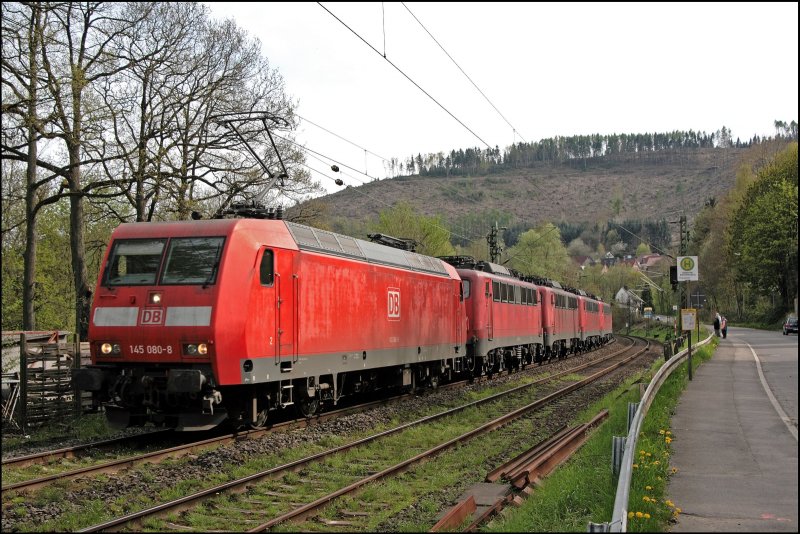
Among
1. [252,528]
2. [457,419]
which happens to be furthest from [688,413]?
[252,528]

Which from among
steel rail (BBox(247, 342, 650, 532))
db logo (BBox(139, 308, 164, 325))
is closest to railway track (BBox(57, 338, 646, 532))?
steel rail (BBox(247, 342, 650, 532))

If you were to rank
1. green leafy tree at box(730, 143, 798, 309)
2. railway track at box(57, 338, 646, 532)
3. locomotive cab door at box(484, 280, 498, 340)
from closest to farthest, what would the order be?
green leafy tree at box(730, 143, 798, 309)
railway track at box(57, 338, 646, 532)
locomotive cab door at box(484, 280, 498, 340)

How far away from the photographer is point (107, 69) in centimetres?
2264

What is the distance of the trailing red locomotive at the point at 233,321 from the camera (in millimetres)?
12188

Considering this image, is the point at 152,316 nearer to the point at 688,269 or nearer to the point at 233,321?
the point at 233,321

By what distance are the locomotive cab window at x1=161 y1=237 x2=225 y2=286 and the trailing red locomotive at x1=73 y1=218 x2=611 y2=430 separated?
0.06 feet

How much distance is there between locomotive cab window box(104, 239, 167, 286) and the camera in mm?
12828

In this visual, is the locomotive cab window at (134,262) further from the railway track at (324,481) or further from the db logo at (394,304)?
the db logo at (394,304)

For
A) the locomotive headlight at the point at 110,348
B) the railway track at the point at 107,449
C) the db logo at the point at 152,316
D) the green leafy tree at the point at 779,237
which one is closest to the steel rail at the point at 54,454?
the railway track at the point at 107,449

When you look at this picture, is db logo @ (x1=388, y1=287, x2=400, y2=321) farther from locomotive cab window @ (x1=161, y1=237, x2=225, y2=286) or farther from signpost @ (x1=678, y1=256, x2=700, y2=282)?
signpost @ (x1=678, y1=256, x2=700, y2=282)

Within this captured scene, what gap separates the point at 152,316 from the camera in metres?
12.4

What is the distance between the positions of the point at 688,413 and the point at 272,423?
828cm

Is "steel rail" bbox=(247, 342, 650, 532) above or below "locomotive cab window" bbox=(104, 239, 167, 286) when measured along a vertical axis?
below

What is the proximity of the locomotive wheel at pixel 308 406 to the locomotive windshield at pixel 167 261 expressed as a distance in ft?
13.2
